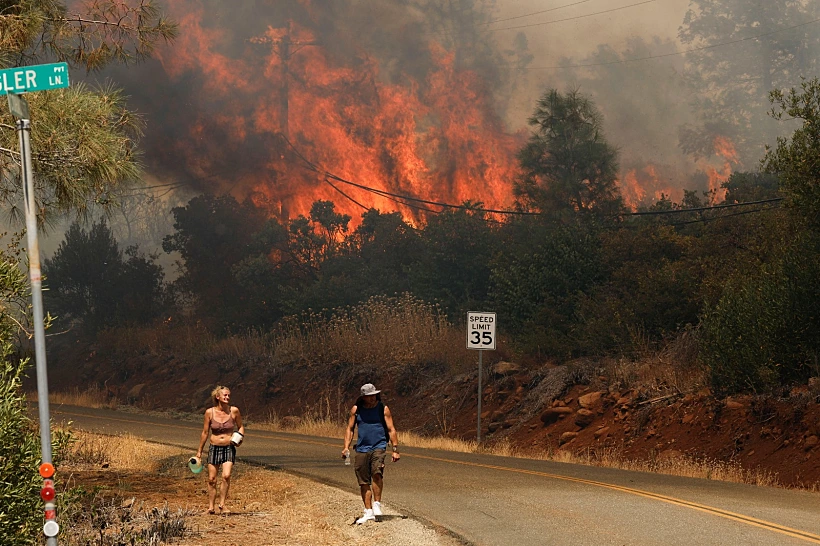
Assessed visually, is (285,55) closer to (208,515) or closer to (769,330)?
(769,330)

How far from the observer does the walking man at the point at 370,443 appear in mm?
13680

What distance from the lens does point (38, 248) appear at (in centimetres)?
834

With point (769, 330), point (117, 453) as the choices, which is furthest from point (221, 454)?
point (769, 330)

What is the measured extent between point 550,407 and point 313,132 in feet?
141

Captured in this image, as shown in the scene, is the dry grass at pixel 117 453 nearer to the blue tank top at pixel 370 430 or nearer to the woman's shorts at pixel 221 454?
the woman's shorts at pixel 221 454

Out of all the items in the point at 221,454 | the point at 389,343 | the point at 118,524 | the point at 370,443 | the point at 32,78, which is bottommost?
the point at 118,524

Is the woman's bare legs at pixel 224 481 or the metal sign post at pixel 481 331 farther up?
the metal sign post at pixel 481 331

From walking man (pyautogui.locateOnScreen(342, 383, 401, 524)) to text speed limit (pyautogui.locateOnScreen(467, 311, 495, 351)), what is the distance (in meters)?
13.5

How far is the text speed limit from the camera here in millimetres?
27281

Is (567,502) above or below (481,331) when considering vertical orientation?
below

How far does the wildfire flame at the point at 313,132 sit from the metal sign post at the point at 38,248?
5678 centimetres

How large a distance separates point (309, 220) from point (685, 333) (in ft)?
114

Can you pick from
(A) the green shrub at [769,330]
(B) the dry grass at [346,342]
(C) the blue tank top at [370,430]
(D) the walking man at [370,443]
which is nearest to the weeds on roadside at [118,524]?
(D) the walking man at [370,443]

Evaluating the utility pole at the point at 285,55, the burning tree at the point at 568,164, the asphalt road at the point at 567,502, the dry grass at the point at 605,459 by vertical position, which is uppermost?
the utility pole at the point at 285,55
